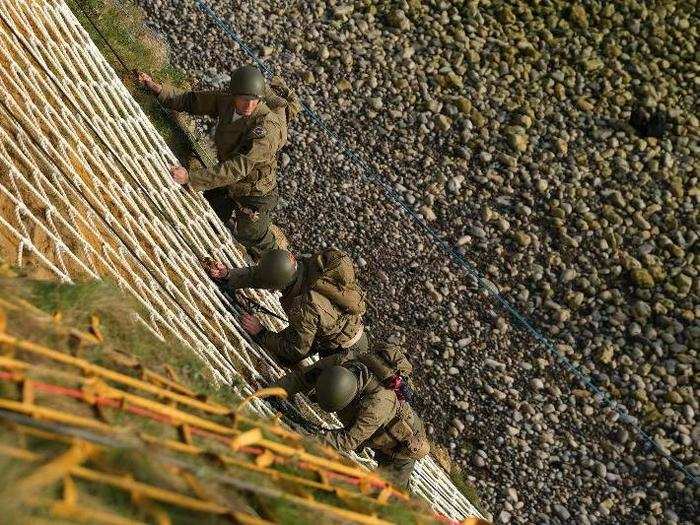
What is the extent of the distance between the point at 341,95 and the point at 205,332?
19.8ft

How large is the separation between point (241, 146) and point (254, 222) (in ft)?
3.01

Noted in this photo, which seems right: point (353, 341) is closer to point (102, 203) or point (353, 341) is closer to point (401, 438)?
point (401, 438)

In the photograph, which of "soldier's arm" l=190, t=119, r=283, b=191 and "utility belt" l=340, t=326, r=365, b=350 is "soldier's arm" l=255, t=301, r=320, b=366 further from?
"soldier's arm" l=190, t=119, r=283, b=191

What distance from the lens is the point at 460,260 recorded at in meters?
10.5

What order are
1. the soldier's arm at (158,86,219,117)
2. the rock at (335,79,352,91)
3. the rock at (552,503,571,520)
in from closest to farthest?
the soldier's arm at (158,86,219,117)
the rock at (552,503,571,520)
the rock at (335,79,352,91)

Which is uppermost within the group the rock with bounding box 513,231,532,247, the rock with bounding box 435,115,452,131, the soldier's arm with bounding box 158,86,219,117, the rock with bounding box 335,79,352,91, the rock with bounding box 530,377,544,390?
the soldier's arm with bounding box 158,86,219,117

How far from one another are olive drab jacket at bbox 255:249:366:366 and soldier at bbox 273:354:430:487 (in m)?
0.20

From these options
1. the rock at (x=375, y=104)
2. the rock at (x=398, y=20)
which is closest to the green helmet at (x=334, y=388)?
the rock at (x=375, y=104)

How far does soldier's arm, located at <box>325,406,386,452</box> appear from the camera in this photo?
6.23 metres

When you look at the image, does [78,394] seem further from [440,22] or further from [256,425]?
[440,22]

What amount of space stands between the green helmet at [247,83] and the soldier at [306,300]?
1.44 m

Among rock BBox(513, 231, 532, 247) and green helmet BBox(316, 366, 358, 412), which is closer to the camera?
green helmet BBox(316, 366, 358, 412)

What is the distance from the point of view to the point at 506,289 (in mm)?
10430

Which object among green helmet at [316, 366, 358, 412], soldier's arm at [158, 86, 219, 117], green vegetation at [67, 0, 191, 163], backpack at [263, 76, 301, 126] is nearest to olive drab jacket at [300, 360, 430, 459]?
green helmet at [316, 366, 358, 412]
